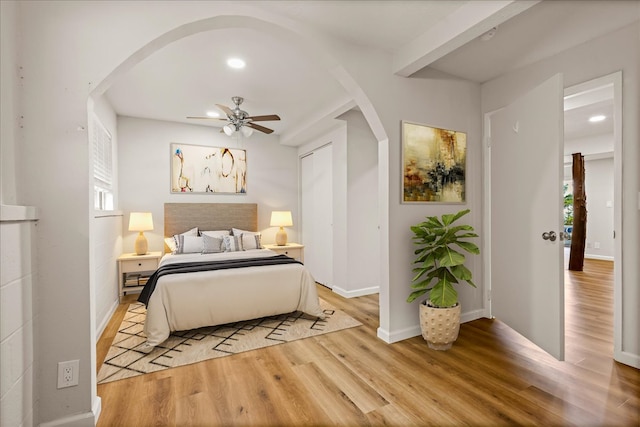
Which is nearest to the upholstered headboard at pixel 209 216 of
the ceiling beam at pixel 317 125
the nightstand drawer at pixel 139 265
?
the nightstand drawer at pixel 139 265

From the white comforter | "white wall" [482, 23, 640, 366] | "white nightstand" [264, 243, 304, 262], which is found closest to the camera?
"white wall" [482, 23, 640, 366]

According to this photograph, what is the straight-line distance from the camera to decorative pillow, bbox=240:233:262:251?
4.71m

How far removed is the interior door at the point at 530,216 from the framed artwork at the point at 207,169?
12.6 ft

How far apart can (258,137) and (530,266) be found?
4.45 m

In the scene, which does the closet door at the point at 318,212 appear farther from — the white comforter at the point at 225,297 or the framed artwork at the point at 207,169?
the white comforter at the point at 225,297

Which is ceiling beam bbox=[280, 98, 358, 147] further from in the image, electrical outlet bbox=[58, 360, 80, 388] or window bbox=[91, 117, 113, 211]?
electrical outlet bbox=[58, 360, 80, 388]

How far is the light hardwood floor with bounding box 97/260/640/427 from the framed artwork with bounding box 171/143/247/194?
272 cm

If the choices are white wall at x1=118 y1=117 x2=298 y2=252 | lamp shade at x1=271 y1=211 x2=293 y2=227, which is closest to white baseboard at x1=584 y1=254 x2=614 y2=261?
white wall at x1=118 y1=117 x2=298 y2=252

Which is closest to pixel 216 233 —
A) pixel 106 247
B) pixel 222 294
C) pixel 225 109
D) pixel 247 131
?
pixel 106 247

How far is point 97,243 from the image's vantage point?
3057 millimetres

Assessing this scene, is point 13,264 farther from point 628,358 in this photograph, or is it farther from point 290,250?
point 290,250

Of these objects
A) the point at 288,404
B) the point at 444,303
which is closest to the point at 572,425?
the point at 444,303

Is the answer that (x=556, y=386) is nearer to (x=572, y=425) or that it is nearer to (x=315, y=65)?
(x=572, y=425)

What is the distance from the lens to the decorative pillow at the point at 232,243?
4515 millimetres
